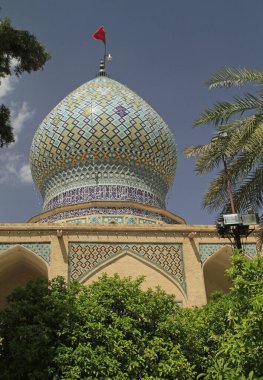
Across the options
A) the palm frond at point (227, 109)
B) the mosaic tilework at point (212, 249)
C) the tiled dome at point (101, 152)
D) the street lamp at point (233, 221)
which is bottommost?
the street lamp at point (233, 221)

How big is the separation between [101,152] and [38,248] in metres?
4.47

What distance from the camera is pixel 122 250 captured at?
11125mm

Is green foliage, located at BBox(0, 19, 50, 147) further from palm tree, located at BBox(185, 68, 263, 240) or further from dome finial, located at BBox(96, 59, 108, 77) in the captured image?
dome finial, located at BBox(96, 59, 108, 77)

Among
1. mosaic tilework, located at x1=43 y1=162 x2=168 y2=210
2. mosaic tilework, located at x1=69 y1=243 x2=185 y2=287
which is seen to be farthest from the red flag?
mosaic tilework, located at x1=69 y1=243 x2=185 y2=287

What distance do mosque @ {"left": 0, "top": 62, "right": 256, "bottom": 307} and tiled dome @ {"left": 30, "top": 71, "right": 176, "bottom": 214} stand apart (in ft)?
0.09

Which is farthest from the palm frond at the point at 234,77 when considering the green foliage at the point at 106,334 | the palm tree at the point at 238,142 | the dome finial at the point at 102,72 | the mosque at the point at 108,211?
the dome finial at the point at 102,72

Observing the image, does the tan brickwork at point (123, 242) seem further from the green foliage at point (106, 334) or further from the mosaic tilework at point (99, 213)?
the green foliage at point (106, 334)

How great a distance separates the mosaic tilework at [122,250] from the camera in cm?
1080

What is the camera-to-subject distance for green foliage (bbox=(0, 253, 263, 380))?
6.23m

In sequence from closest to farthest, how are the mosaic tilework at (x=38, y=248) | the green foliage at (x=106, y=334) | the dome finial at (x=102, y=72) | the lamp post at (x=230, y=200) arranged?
1. the green foliage at (x=106, y=334)
2. the lamp post at (x=230, y=200)
3. the mosaic tilework at (x=38, y=248)
4. the dome finial at (x=102, y=72)

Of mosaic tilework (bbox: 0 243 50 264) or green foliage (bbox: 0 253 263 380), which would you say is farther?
mosaic tilework (bbox: 0 243 50 264)

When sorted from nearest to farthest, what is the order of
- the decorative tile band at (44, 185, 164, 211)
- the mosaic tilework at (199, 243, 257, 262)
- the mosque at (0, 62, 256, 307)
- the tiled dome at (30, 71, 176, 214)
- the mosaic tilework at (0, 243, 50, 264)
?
the mosaic tilework at (0, 243, 50, 264), the mosque at (0, 62, 256, 307), the mosaic tilework at (199, 243, 257, 262), the decorative tile band at (44, 185, 164, 211), the tiled dome at (30, 71, 176, 214)

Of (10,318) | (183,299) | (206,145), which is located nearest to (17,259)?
(183,299)

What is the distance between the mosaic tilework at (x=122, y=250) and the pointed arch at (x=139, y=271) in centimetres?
8
